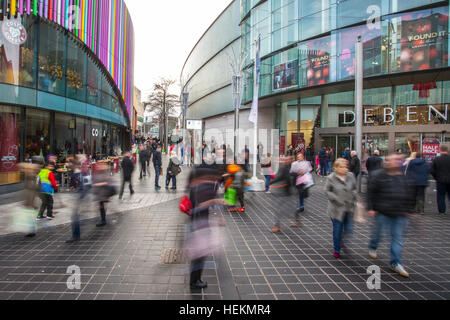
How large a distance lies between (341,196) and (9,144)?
1330cm

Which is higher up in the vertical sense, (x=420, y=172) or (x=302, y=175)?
(x=420, y=172)

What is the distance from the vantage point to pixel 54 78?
15.2 metres

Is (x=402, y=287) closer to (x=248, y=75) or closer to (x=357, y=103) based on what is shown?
(x=357, y=103)

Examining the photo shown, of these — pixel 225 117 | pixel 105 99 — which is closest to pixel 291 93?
pixel 105 99

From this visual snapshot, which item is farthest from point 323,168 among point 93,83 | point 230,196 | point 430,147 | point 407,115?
point 93,83

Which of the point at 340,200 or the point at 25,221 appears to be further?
the point at 25,221

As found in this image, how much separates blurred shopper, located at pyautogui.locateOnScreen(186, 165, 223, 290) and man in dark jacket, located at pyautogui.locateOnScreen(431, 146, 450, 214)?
7.46 metres

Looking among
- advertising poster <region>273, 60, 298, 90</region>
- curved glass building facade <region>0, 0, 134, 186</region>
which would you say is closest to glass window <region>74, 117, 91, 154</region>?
curved glass building facade <region>0, 0, 134, 186</region>

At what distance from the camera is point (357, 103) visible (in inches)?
503

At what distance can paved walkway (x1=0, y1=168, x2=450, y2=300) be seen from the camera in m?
4.00

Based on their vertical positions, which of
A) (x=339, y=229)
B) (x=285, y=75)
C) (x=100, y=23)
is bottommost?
(x=339, y=229)

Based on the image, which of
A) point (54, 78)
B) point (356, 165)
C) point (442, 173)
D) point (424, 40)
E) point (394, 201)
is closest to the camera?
point (394, 201)

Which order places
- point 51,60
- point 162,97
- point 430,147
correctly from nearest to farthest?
point 51,60 < point 430,147 < point 162,97

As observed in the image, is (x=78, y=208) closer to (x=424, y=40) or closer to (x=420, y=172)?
(x=420, y=172)
